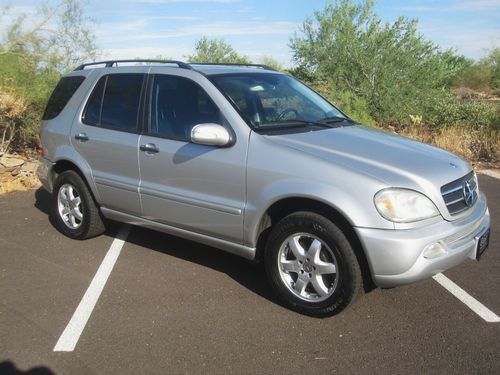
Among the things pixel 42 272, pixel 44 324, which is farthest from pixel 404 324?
pixel 42 272

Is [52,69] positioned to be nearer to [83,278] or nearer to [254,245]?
[83,278]

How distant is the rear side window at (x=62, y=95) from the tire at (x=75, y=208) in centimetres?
73

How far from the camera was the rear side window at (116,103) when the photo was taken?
15.9 feet

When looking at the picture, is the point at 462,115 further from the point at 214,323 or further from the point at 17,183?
the point at 214,323

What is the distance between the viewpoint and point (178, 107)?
451cm

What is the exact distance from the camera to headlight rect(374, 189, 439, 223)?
3.38 metres

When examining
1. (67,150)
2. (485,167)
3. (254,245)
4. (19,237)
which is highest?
(67,150)

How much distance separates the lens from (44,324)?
3.80m

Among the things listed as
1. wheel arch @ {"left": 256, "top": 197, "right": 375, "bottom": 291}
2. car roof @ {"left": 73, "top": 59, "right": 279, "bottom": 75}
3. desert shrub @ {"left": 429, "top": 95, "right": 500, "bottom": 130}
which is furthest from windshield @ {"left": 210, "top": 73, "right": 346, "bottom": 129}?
desert shrub @ {"left": 429, "top": 95, "right": 500, "bottom": 130}

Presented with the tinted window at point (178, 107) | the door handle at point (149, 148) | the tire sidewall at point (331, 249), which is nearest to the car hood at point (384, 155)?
the tire sidewall at point (331, 249)

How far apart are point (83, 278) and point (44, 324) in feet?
2.85

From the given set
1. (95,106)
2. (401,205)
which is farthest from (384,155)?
(95,106)

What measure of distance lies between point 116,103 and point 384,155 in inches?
105

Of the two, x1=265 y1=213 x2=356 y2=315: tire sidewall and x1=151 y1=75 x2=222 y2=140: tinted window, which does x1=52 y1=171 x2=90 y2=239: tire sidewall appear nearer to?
x1=151 y1=75 x2=222 y2=140: tinted window
